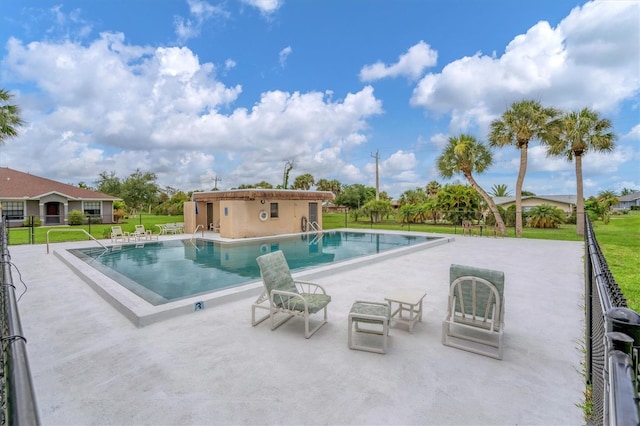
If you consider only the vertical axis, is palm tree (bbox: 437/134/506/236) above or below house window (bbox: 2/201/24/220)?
above

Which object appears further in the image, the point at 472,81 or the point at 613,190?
the point at 613,190

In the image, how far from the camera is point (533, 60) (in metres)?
14.4

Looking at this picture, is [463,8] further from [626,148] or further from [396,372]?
[396,372]

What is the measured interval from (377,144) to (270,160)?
49.1 feet

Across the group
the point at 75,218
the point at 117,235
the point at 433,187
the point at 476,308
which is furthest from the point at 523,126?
the point at 75,218

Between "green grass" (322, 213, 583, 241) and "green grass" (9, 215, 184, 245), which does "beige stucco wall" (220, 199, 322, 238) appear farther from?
"green grass" (9, 215, 184, 245)

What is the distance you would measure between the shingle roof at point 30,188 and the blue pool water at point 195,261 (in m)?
20.3

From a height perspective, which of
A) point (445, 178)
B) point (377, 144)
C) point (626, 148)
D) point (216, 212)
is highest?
point (377, 144)

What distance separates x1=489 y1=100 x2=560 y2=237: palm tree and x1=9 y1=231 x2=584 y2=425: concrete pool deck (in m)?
14.1

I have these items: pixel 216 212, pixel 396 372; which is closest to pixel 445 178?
pixel 216 212

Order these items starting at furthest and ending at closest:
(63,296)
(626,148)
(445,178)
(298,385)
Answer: (445,178) → (626,148) → (63,296) → (298,385)

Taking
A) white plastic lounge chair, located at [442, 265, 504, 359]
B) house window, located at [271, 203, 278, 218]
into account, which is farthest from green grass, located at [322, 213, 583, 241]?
white plastic lounge chair, located at [442, 265, 504, 359]

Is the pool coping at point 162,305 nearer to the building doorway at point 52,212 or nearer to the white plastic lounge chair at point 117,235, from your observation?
the white plastic lounge chair at point 117,235

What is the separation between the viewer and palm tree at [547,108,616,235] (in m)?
16.8
